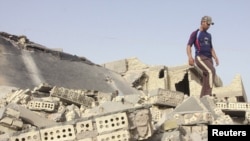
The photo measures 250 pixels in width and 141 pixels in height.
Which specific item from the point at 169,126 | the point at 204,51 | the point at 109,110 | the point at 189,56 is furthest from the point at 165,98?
the point at 169,126

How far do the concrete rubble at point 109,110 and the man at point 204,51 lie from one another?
51 centimetres

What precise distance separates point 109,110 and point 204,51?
3721 mm

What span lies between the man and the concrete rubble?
0.51 meters

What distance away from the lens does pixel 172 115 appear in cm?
699

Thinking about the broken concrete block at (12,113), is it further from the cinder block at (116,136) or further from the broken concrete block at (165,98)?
the broken concrete block at (165,98)

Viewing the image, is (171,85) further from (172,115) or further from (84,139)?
(84,139)

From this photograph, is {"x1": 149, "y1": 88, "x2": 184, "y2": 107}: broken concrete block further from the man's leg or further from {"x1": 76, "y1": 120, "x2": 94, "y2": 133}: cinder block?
{"x1": 76, "y1": 120, "x2": 94, "y2": 133}: cinder block

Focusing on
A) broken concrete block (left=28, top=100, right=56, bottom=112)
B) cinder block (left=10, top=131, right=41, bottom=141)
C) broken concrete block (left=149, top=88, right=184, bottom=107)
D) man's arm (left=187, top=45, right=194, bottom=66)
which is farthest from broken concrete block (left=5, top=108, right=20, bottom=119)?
man's arm (left=187, top=45, right=194, bottom=66)

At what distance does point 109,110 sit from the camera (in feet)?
23.9

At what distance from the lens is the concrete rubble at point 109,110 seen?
500 cm

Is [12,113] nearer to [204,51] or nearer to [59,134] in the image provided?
[59,134]

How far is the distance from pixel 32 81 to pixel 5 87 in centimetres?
118

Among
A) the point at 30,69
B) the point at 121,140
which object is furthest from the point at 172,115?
the point at 30,69

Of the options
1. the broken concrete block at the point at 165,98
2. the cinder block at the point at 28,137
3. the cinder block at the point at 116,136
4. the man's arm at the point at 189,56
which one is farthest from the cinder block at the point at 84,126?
the man's arm at the point at 189,56
